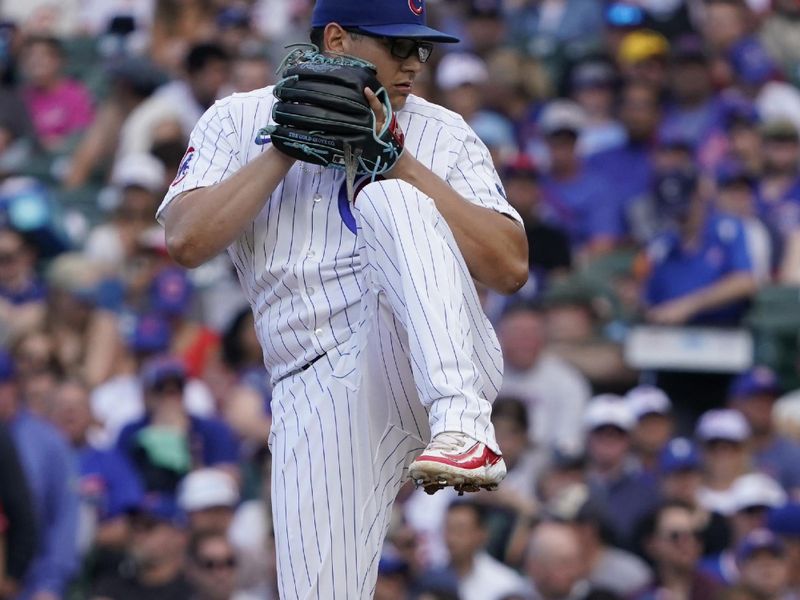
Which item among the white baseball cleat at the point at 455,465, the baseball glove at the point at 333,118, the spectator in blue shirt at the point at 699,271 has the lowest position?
the spectator in blue shirt at the point at 699,271

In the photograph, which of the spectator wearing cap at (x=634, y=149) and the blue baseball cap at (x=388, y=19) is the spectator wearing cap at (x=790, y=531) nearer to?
the spectator wearing cap at (x=634, y=149)

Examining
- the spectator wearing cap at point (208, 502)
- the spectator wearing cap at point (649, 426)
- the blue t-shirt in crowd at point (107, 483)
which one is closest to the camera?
the spectator wearing cap at point (208, 502)

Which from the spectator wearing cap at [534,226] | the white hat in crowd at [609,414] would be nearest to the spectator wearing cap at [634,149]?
the spectator wearing cap at [534,226]

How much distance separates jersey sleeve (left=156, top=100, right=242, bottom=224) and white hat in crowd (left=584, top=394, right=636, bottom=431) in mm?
4114

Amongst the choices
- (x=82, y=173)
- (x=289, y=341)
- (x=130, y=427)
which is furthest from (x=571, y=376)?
(x=289, y=341)

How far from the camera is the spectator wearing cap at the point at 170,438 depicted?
8719 millimetres

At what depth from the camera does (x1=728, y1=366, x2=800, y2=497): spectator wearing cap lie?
8867 millimetres

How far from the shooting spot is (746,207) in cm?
983

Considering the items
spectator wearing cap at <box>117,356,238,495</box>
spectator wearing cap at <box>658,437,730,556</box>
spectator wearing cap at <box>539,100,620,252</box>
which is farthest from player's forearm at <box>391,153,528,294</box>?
spectator wearing cap at <box>539,100,620,252</box>

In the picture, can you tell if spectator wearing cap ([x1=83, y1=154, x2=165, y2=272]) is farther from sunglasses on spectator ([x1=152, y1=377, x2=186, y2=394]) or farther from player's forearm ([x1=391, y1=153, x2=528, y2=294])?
player's forearm ([x1=391, y1=153, x2=528, y2=294])

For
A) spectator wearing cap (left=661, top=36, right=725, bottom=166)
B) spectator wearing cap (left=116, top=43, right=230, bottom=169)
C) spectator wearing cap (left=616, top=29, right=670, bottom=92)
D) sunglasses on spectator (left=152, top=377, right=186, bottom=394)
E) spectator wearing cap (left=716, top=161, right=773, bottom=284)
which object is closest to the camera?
sunglasses on spectator (left=152, top=377, right=186, bottom=394)

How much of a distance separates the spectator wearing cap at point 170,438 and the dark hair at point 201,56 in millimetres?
2616

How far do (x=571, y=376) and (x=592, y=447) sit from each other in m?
0.66

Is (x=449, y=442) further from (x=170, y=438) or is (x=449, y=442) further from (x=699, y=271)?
(x=699, y=271)
